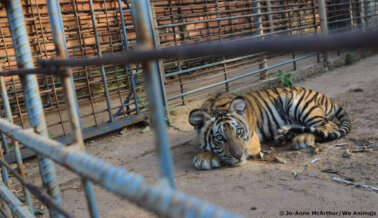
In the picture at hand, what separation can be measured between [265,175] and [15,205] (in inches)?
82.2

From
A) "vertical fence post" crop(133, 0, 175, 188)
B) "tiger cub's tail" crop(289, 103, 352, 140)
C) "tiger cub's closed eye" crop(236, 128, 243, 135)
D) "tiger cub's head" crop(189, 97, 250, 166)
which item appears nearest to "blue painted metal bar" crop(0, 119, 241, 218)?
"vertical fence post" crop(133, 0, 175, 188)

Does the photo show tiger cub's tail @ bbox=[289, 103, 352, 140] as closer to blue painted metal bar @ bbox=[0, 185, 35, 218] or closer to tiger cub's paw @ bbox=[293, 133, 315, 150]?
tiger cub's paw @ bbox=[293, 133, 315, 150]

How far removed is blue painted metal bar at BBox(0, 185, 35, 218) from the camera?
175 centimetres

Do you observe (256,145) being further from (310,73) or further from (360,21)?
(360,21)

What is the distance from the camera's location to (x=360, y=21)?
10742mm

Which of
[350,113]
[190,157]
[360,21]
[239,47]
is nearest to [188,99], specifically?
[190,157]

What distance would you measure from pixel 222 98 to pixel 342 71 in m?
4.66

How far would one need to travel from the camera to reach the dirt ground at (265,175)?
263cm

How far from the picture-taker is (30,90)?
1.55 metres

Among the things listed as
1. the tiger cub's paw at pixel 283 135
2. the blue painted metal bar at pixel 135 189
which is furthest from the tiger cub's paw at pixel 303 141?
the blue painted metal bar at pixel 135 189

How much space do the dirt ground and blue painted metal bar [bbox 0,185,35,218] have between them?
0.95 m

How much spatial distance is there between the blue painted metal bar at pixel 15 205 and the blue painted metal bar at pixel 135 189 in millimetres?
760

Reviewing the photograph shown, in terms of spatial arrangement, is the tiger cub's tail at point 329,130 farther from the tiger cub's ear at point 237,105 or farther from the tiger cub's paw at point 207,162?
the tiger cub's paw at point 207,162

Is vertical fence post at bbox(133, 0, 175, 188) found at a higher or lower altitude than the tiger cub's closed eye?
higher
